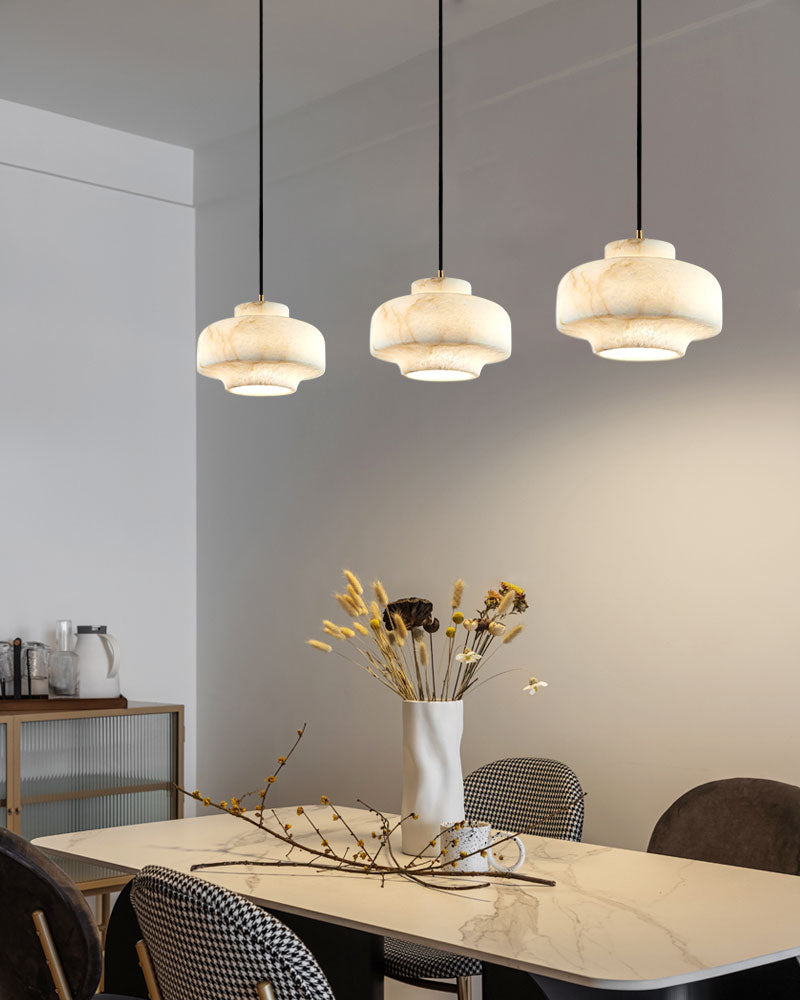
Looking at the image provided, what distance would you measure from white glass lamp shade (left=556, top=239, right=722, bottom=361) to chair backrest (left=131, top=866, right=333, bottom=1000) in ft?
3.53

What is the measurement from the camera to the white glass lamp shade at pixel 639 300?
200 centimetres

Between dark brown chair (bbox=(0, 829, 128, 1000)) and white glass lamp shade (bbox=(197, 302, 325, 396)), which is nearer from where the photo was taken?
dark brown chair (bbox=(0, 829, 128, 1000))

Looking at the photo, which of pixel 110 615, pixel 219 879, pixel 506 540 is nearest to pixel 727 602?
pixel 506 540

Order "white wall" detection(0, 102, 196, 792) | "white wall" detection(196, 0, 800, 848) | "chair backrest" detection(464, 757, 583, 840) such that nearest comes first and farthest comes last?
1. "chair backrest" detection(464, 757, 583, 840)
2. "white wall" detection(196, 0, 800, 848)
3. "white wall" detection(0, 102, 196, 792)

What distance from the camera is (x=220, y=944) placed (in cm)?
157

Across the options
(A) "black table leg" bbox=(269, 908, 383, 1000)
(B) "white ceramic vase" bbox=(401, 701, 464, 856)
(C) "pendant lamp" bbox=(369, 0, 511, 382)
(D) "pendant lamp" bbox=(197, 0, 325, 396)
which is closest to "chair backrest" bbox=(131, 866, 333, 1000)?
(A) "black table leg" bbox=(269, 908, 383, 1000)

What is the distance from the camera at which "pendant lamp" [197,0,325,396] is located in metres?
2.55

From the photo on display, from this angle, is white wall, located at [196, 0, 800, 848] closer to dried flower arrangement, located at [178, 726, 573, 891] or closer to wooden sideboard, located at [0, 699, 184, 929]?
wooden sideboard, located at [0, 699, 184, 929]

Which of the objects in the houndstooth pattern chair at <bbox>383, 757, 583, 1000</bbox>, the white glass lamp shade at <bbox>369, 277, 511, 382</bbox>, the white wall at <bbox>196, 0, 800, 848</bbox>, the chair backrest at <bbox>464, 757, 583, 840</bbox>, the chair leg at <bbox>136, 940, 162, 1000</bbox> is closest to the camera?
the chair leg at <bbox>136, 940, 162, 1000</bbox>

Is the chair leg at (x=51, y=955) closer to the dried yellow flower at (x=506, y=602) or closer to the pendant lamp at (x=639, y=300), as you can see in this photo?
the dried yellow flower at (x=506, y=602)

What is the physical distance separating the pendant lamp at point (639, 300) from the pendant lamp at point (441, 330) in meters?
0.20

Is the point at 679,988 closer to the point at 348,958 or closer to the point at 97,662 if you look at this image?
the point at 348,958

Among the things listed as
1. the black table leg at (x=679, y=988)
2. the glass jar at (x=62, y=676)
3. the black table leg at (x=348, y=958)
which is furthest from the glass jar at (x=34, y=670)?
the black table leg at (x=679, y=988)

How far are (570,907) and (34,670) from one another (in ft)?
8.76
